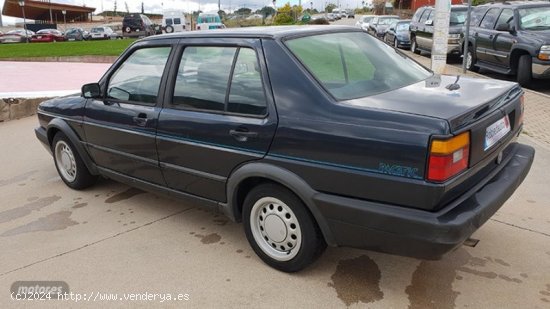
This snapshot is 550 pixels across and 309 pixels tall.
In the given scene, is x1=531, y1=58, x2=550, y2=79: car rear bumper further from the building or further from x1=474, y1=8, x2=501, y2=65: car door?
the building

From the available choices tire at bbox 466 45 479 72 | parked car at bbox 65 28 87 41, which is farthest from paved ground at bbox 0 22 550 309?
parked car at bbox 65 28 87 41

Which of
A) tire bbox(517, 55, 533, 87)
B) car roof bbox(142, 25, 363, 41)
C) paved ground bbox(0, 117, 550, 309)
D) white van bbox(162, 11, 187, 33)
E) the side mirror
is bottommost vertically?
paved ground bbox(0, 117, 550, 309)

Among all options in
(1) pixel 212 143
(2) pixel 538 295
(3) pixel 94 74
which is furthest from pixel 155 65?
(3) pixel 94 74

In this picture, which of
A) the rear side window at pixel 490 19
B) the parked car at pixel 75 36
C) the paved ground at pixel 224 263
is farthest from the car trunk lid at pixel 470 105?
the parked car at pixel 75 36

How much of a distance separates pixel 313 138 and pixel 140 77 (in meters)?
1.87

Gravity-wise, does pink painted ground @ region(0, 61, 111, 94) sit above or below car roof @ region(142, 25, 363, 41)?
below

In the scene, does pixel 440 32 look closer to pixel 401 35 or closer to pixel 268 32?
pixel 268 32

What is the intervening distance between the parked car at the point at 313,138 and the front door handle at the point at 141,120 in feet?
0.05

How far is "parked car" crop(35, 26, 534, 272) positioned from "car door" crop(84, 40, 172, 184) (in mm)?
15

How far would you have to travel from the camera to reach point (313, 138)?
2717 millimetres

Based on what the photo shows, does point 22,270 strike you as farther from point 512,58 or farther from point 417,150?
point 512,58

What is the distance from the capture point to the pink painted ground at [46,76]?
11297 mm

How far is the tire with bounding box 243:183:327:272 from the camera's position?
2922 mm

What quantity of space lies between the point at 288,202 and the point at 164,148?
3.92 feet
